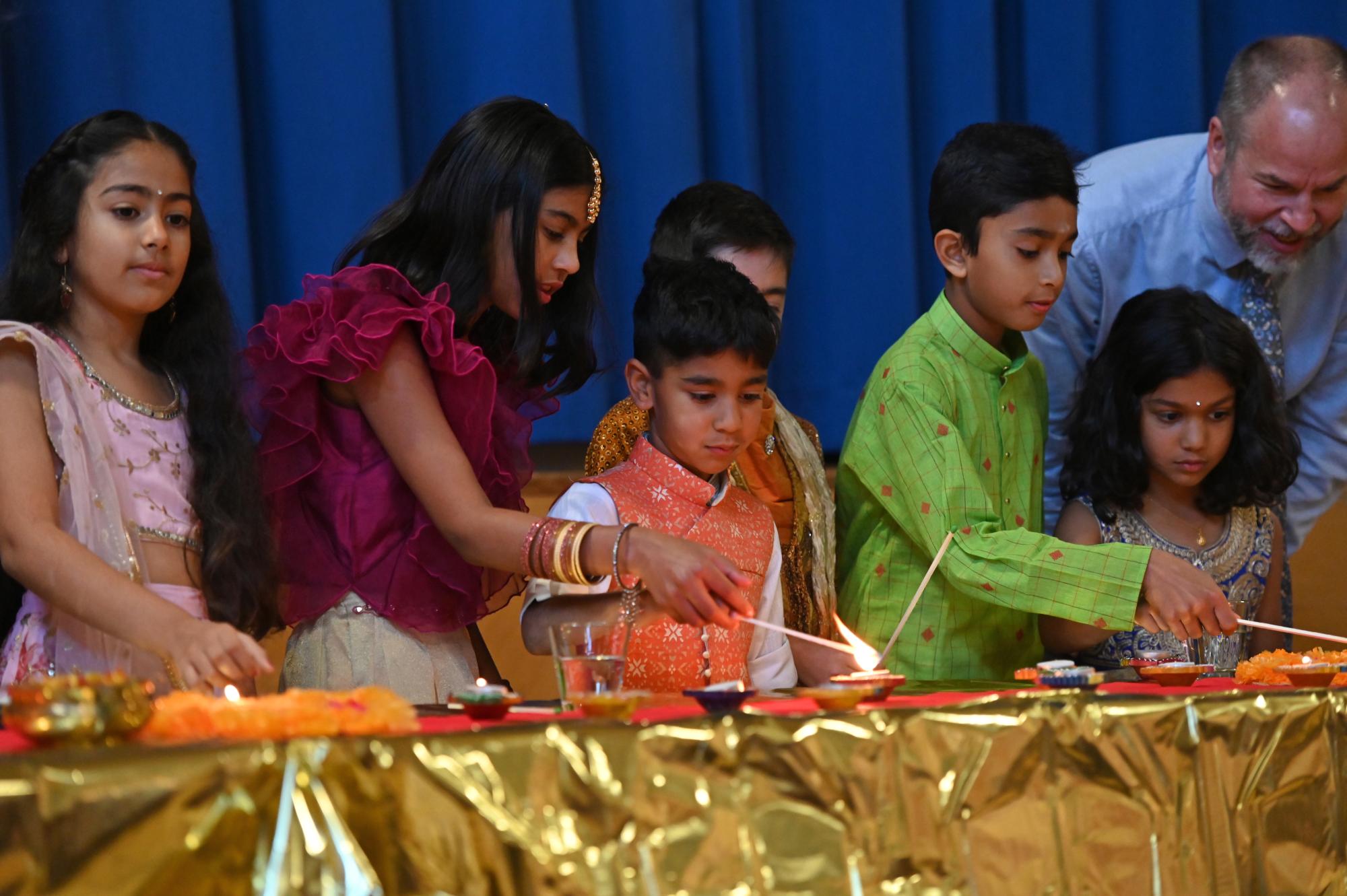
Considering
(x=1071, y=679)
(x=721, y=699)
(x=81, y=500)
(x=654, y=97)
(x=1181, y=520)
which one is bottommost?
(x=1181, y=520)

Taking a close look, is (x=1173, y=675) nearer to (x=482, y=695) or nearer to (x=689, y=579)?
(x=689, y=579)

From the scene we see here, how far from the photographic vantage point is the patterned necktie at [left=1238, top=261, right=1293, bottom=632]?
2.79 m

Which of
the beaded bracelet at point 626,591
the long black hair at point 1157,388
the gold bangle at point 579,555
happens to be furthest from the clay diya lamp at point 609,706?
the long black hair at point 1157,388

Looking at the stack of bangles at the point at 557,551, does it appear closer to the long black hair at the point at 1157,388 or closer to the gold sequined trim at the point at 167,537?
the gold sequined trim at the point at 167,537

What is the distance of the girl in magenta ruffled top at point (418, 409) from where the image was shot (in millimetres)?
1941

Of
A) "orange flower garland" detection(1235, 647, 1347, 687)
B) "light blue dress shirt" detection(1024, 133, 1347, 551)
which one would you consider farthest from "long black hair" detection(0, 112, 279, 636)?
"light blue dress shirt" detection(1024, 133, 1347, 551)

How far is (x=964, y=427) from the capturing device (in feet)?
7.72

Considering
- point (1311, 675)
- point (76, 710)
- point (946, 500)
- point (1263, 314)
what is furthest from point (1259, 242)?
point (76, 710)

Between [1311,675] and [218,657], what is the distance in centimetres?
123

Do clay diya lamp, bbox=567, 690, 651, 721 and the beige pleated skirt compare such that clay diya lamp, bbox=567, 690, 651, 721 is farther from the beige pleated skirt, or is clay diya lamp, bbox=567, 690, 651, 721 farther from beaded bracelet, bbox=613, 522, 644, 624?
the beige pleated skirt

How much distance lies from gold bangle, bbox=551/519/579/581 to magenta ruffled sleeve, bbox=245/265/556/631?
0.98 feet

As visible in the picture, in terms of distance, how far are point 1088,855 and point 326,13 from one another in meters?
1.99

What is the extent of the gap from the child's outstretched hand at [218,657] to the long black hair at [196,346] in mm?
407

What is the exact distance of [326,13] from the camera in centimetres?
263
